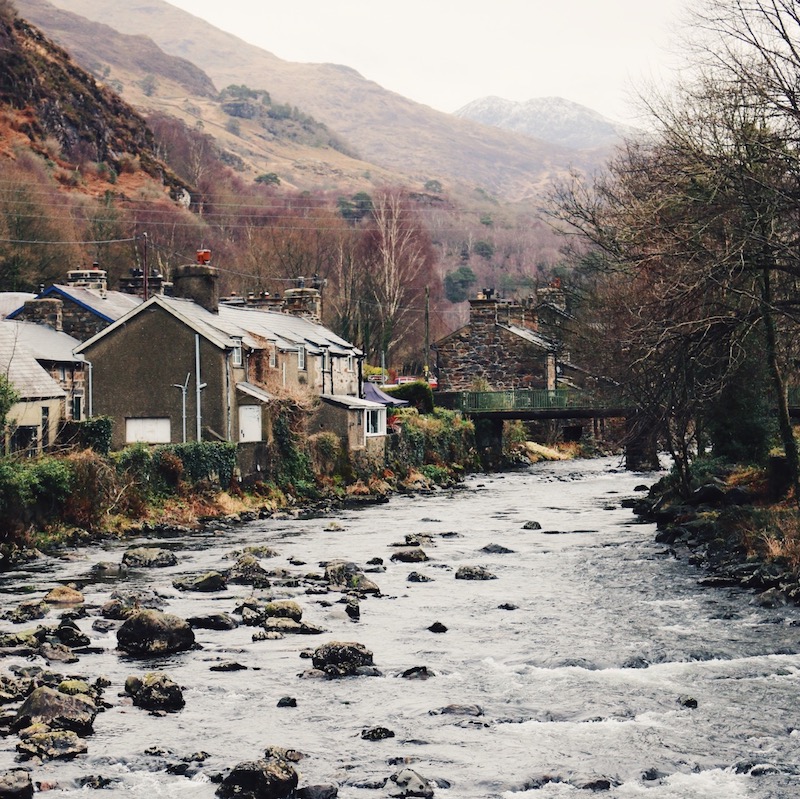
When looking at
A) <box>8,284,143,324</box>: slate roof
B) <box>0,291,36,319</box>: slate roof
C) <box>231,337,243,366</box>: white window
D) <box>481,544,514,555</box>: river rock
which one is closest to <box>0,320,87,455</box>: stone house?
<box>8,284,143,324</box>: slate roof

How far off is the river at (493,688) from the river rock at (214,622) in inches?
14.5

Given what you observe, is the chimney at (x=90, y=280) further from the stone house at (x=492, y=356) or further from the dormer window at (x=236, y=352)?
the stone house at (x=492, y=356)

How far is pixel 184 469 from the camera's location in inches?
1861

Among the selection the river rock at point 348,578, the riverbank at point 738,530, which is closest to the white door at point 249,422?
the riverbank at point 738,530

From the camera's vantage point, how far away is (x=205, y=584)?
3048 centimetres

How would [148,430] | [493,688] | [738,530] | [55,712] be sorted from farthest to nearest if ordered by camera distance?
1. [148,430]
2. [738,530]
3. [493,688]
4. [55,712]

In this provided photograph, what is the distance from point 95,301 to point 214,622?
37634 millimetres

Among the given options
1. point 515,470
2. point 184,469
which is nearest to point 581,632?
point 184,469

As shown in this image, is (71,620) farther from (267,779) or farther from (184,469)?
(184,469)

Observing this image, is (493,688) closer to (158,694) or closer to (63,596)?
(158,694)

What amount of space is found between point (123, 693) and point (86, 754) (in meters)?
3.07

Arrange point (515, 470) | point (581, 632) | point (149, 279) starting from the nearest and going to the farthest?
1. point (581, 632)
2. point (149, 279)
3. point (515, 470)

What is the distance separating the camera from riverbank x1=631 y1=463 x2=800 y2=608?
94.7 feet

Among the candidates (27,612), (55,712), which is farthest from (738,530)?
(55,712)
